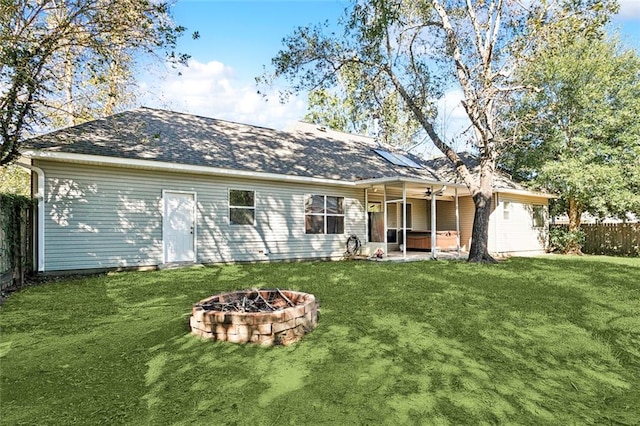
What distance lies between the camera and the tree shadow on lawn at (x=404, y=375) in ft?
8.36

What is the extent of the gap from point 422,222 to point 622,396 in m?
14.7

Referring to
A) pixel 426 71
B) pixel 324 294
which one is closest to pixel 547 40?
pixel 426 71

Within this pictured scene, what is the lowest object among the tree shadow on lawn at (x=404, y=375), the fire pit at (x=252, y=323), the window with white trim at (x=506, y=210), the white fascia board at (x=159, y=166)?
the tree shadow on lawn at (x=404, y=375)

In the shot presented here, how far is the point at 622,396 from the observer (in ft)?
9.44

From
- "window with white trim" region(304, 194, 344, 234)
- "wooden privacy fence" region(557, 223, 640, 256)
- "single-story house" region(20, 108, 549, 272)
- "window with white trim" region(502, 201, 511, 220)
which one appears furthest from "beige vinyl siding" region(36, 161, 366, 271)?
"wooden privacy fence" region(557, 223, 640, 256)

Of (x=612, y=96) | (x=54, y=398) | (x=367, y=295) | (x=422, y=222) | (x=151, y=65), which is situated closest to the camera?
(x=54, y=398)

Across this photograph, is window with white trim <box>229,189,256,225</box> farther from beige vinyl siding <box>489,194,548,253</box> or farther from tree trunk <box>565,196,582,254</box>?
tree trunk <box>565,196,582,254</box>

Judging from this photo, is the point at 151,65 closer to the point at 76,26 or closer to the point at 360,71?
the point at 76,26

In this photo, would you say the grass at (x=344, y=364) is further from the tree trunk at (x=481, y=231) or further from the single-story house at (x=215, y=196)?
the tree trunk at (x=481, y=231)

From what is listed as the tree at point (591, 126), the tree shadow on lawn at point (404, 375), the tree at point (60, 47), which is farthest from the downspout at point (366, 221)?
the tree shadow on lawn at point (404, 375)

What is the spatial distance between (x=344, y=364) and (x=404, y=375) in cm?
53

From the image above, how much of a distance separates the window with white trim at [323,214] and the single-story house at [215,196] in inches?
1.4

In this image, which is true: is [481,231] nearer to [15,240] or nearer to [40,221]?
[40,221]

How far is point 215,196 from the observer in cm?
1040
